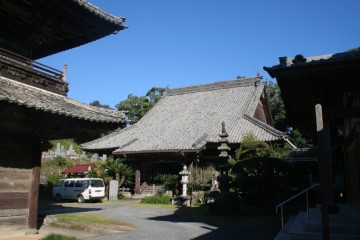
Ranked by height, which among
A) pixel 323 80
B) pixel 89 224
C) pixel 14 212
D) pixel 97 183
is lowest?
pixel 89 224

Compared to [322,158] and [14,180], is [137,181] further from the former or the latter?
[322,158]

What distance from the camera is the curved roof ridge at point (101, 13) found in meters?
9.00

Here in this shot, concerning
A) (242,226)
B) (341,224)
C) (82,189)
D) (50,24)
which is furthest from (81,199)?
(341,224)

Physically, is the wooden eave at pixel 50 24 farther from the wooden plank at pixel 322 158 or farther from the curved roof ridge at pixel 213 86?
the curved roof ridge at pixel 213 86

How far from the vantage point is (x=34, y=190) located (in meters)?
9.71

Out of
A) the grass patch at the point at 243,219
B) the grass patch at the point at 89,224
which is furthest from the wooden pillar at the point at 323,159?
the grass patch at the point at 89,224

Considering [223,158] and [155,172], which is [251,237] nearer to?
[223,158]

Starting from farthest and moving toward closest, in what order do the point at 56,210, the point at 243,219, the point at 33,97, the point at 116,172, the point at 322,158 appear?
the point at 116,172 → the point at 56,210 → the point at 243,219 → the point at 33,97 → the point at 322,158

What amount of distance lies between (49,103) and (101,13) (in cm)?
296

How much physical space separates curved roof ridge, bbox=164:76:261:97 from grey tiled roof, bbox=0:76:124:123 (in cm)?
2243

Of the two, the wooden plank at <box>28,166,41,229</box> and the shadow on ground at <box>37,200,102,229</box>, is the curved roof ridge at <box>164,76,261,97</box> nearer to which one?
the shadow on ground at <box>37,200,102,229</box>

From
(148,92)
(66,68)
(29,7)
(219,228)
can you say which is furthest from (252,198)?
(148,92)

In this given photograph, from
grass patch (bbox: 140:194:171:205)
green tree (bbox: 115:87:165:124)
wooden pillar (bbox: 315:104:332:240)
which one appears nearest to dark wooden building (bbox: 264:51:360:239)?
wooden pillar (bbox: 315:104:332:240)

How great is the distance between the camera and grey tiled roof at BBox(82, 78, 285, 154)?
23.9 meters
